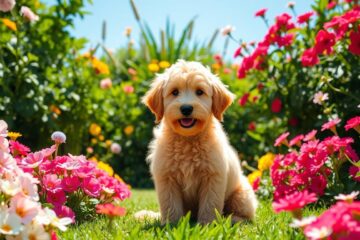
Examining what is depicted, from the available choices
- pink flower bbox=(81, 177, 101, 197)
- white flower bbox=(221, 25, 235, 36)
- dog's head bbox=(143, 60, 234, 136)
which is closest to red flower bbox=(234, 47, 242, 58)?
white flower bbox=(221, 25, 235, 36)

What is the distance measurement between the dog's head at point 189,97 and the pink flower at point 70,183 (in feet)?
2.63

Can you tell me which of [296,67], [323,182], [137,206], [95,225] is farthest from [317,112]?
[95,225]

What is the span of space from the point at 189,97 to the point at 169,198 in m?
0.76

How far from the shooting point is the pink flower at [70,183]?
12.1 ft

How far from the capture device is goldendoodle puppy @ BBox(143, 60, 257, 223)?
362 centimetres

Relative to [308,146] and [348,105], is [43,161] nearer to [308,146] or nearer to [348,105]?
[308,146]

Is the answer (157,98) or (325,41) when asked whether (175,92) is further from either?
(325,41)

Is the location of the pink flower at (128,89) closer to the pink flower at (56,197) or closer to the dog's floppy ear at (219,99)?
the dog's floppy ear at (219,99)

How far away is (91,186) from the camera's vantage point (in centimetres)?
381

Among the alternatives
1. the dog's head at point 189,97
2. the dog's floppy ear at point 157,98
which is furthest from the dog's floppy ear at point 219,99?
the dog's floppy ear at point 157,98

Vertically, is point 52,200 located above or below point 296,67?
below

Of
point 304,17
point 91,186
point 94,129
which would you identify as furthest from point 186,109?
point 94,129

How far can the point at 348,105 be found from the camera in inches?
197

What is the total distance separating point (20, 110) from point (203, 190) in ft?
11.3
